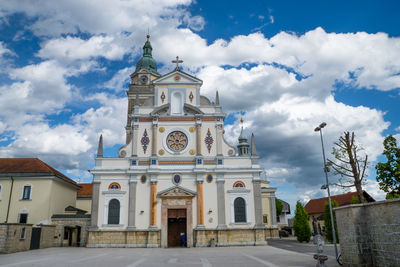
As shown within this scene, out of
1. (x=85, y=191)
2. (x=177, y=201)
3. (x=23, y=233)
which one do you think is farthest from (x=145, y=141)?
(x=85, y=191)

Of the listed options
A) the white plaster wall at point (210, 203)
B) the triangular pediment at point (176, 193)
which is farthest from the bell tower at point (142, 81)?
the white plaster wall at point (210, 203)

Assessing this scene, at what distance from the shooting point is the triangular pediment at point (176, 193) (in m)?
29.4

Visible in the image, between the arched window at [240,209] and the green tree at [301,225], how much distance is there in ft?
28.8

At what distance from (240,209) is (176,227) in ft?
20.9

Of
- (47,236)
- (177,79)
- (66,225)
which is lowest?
(47,236)

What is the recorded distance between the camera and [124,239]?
28.4 metres

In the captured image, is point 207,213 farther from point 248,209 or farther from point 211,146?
point 211,146

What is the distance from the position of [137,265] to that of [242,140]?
44582mm

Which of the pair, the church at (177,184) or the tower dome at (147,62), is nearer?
the church at (177,184)

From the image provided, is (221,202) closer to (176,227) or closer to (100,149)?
(176,227)

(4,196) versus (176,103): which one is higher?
(176,103)

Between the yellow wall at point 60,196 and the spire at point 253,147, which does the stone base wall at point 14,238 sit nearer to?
the yellow wall at point 60,196

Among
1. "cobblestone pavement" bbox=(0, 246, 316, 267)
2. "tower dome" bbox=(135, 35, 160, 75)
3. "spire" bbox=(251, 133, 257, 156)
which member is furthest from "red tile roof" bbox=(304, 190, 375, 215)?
"tower dome" bbox=(135, 35, 160, 75)

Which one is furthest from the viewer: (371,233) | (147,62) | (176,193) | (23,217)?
(147,62)
